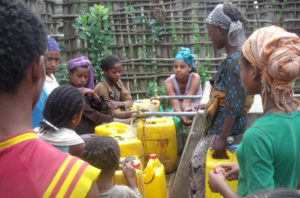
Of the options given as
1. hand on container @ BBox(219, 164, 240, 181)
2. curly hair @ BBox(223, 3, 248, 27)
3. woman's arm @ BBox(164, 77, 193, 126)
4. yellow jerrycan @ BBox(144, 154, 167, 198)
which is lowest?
yellow jerrycan @ BBox(144, 154, 167, 198)

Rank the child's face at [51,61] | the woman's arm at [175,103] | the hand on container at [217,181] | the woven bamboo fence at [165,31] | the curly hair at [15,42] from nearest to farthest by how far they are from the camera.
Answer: the curly hair at [15,42] < the hand on container at [217,181] < the child's face at [51,61] < the woman's arm at [175,103] < the woven bamboo fence at [165,31]

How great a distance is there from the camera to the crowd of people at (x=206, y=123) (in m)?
0.84

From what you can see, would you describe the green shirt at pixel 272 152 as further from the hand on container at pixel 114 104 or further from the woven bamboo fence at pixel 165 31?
the woven bamboo fence at pixel 165 31

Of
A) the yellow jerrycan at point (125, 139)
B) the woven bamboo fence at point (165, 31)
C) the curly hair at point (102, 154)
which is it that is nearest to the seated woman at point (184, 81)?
the yellow jerrycan at point (125, 139)

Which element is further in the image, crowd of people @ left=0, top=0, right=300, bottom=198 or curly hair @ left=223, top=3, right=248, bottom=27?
curly hair @ left=223, top=3, right=248, bottom=27

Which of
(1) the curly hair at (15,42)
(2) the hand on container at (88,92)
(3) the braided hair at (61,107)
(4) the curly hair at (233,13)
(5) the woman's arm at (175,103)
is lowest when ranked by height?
(5) the woman's arm at (175,103)

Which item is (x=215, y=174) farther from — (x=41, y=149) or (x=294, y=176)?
(x=41, y=149)

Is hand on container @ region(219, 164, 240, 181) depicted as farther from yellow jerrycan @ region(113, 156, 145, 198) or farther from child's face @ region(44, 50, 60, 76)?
child's face @ region(44, 50, 60, 76)

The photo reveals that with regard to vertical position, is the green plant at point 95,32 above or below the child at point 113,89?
above

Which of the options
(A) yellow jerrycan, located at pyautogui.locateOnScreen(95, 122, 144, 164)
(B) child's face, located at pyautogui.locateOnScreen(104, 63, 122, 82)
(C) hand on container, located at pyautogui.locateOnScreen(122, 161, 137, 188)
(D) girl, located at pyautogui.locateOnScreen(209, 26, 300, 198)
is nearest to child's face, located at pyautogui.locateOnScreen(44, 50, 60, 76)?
(A) yellow jerrycan, located at pyautogui.locateOnScreen(95, 122, 144, 164)

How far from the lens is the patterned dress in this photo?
2.20m

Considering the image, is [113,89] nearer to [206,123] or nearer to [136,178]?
[206,123]

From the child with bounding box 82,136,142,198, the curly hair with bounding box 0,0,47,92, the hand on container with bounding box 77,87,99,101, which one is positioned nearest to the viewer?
the curly hair with bounding box 0,0,47,92

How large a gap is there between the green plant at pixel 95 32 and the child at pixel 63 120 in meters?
4.73
